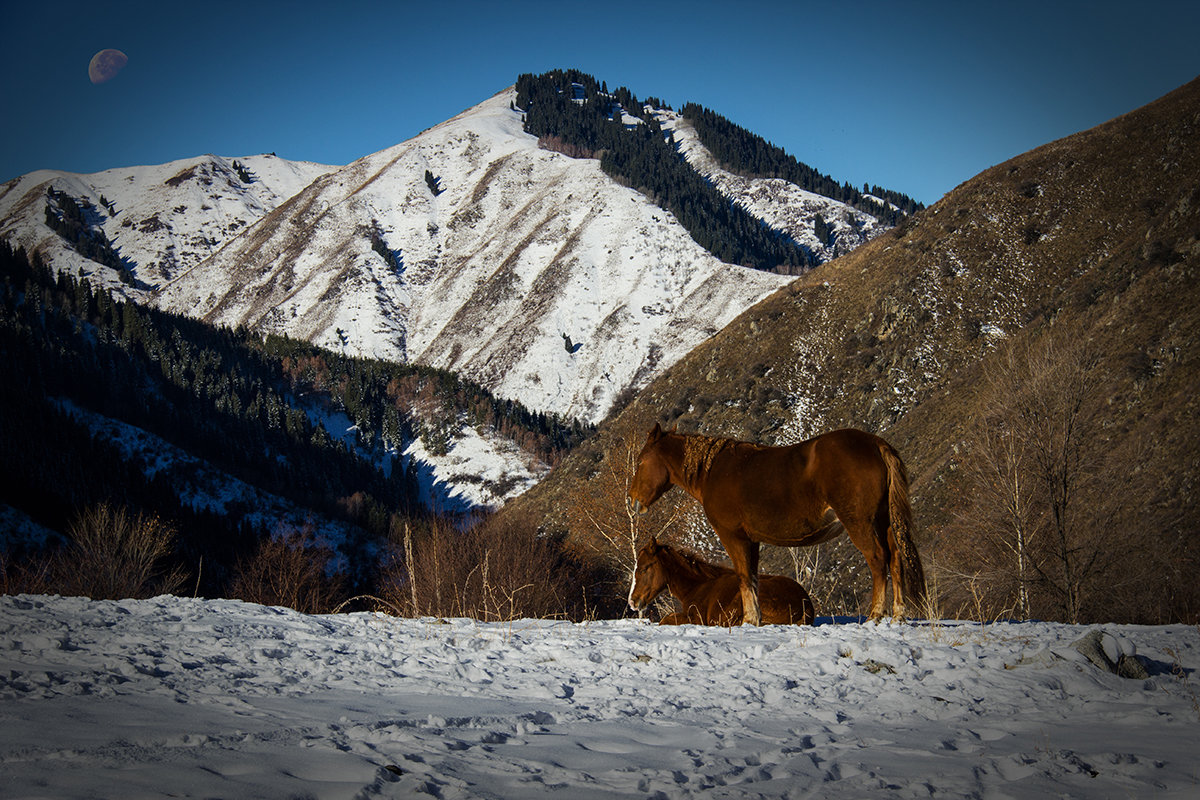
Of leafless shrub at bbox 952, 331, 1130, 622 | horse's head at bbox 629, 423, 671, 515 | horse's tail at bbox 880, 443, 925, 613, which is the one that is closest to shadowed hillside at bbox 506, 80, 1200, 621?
leafless shrub at bbox 952, 331, 1130, 622

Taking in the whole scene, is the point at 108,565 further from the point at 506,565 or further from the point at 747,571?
the point at 747,571

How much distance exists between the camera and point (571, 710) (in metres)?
5.20

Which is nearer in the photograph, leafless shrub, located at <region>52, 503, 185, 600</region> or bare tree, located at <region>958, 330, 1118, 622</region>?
bare tree, located at <region>958, 330, 1118, 622</region>

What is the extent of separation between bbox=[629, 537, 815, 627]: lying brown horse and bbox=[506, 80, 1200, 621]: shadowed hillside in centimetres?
749

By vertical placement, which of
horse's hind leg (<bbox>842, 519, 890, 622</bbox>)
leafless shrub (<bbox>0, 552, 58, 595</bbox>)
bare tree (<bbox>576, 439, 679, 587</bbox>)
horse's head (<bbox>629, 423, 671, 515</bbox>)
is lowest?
leafless shrub (<bbox>0, 552, 58, 595</bbox>)

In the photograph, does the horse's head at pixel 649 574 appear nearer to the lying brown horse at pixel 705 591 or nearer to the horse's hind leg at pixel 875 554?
the lying brown horse at pixel 705 591

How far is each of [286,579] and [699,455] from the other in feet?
197

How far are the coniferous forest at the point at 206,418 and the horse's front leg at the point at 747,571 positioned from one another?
87046 mm

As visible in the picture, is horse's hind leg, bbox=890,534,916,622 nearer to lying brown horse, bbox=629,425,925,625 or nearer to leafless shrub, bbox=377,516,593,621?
lying brown horse, bbox=629,425,925,625

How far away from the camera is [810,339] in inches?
2623

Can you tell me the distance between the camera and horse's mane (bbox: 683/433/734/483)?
947 cm

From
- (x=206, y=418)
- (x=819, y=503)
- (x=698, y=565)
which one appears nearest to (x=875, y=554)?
(x=819, y=503)

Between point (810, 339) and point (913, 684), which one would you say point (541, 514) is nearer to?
point (810, 339)

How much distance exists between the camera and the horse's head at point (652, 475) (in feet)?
32.5
